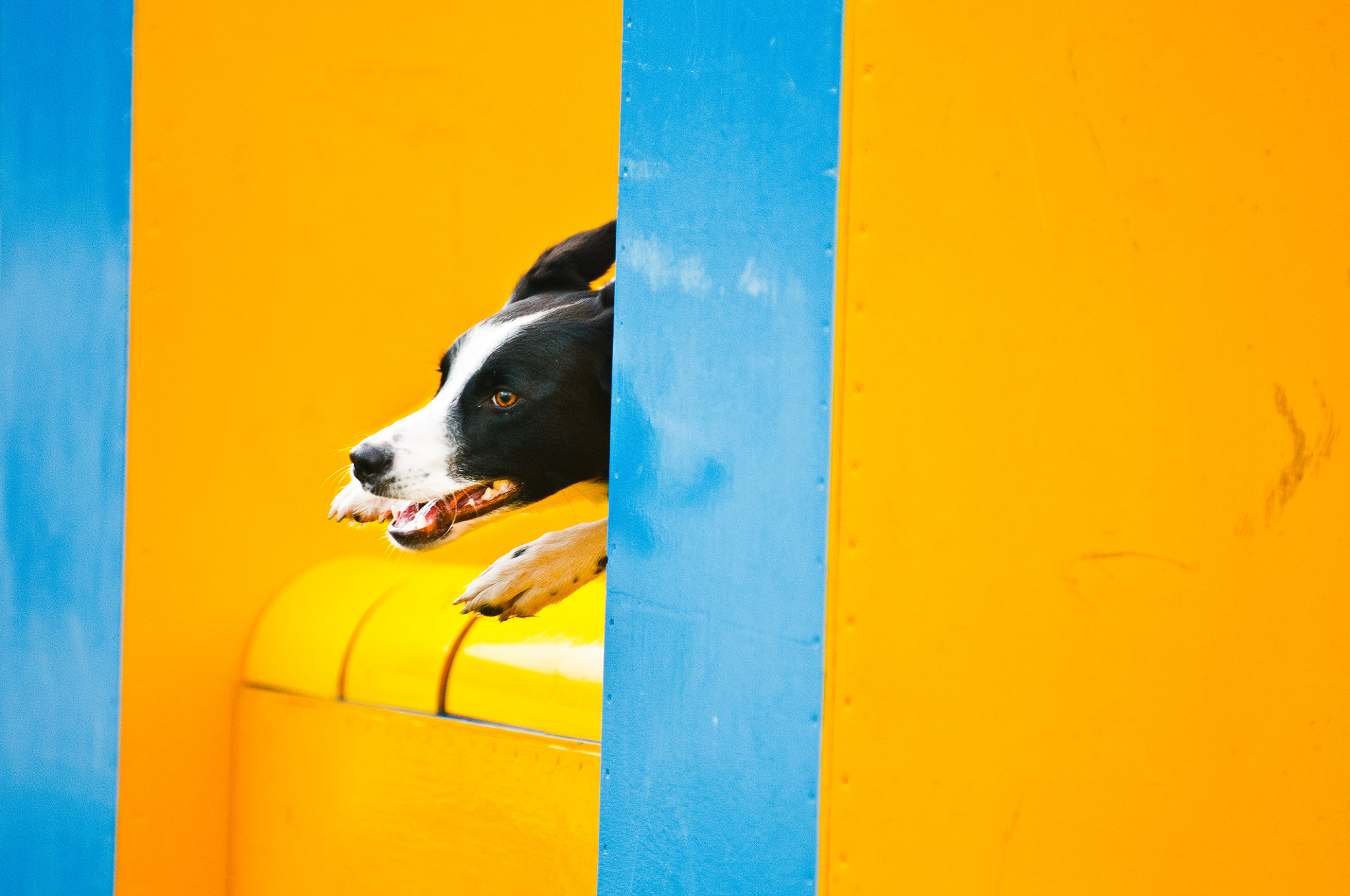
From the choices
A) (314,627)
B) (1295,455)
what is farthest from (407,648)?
(1295,455)

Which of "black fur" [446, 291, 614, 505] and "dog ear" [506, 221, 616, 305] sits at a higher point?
"dog ear" [506, 221, 616, 305]

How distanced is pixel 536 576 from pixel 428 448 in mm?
280

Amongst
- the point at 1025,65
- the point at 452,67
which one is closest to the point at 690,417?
the point at 1025,65

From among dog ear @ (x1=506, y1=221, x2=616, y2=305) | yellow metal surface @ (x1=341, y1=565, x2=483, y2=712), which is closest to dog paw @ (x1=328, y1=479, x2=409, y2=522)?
yellow metal surface @ (x1=341, y1=565, x2=483, y2=712)

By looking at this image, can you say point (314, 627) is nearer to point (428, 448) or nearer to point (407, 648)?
point (407, 648)

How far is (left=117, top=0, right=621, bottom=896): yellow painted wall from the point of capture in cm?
227

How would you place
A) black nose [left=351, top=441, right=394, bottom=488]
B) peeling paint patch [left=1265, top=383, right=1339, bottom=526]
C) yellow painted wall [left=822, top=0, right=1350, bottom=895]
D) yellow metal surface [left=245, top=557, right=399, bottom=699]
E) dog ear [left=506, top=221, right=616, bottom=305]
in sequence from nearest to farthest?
yellow painted wall [left=822, top=0, right=1350, bottom=895]
peeling paint patch [left=1265, top=383, right=1339, bottom=526]
black nose [left=351, top=441, right=394, bottom=488]
dog ear [left=506, top=221, right=616, bottom=305]
yellow metal surface [left=245, top=557, right=399, bottom=699]

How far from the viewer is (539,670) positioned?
2023 mm

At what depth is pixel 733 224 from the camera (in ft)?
4.28

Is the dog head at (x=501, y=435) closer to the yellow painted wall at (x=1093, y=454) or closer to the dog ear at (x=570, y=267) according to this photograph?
the dog ear at (x=570, y=267)

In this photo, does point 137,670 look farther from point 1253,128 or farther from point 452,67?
point 1253,128

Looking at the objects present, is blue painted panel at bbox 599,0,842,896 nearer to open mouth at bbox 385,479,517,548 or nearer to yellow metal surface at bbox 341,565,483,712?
open mouth at bbox 385,479,517,548

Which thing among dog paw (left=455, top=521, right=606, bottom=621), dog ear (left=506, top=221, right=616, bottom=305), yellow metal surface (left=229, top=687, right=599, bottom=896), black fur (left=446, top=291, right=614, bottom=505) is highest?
dog ear (left=506, top=221, right=616, bottom=305)

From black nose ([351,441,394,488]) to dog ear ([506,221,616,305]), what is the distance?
45 centimetres
